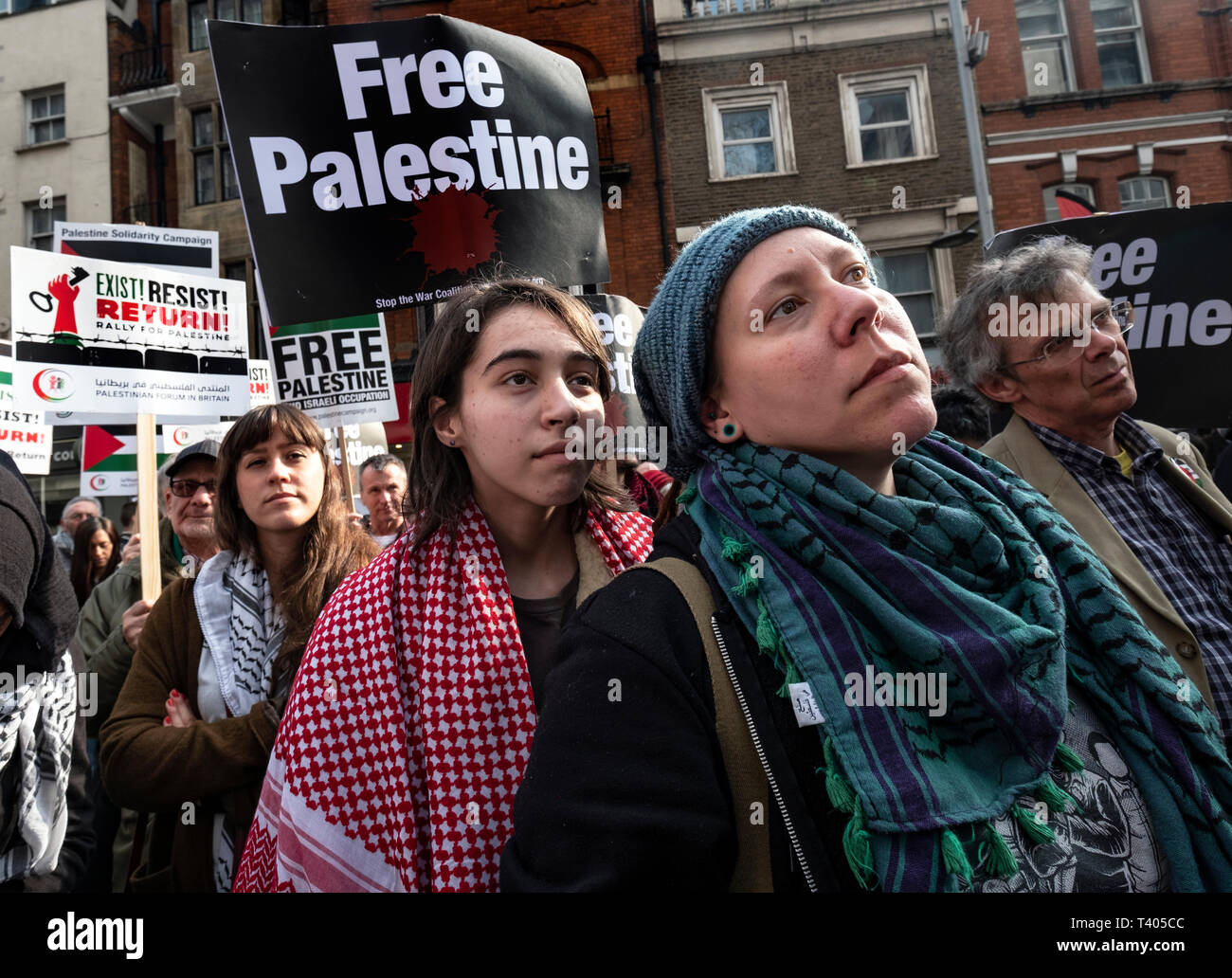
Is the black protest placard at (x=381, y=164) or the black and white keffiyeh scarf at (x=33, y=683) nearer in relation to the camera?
the black and white keffiyeh scarf at (x=33, y=683)

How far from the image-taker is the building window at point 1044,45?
14133mm

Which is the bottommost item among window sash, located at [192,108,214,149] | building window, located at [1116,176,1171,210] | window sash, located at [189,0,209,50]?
building window, located at [1116,176,1171,210]

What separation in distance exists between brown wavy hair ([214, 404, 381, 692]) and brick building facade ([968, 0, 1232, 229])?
13945mm

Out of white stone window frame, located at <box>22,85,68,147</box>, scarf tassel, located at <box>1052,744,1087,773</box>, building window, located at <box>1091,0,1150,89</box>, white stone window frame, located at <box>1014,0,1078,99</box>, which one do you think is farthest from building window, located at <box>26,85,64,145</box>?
scarf tassel, located at <box>1052,744,1087,773</box>

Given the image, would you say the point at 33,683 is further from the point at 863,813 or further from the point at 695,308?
the point at 863,813

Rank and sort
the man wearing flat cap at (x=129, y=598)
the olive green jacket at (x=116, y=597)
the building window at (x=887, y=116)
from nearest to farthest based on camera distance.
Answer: the man wearing flat cap at (x=129, y=598), the olive green jacket at (x=116, y=597), the building window at (x=887, y=116)

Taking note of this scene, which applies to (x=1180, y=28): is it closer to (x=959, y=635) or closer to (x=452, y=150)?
(x=452, y=150)

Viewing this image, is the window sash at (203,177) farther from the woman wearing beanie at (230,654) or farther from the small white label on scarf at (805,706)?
the small white label on scarf at (805,706)

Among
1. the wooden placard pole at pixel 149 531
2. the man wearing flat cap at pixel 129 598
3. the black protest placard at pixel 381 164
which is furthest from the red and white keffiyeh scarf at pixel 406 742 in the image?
the wooden placard pole at pixel 149 531

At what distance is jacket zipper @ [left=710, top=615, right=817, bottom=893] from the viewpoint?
95 cm

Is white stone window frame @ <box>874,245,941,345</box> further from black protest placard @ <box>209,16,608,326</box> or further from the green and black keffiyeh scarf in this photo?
the green and black keffiyeh scarf

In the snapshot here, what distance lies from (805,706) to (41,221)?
72.7 feet

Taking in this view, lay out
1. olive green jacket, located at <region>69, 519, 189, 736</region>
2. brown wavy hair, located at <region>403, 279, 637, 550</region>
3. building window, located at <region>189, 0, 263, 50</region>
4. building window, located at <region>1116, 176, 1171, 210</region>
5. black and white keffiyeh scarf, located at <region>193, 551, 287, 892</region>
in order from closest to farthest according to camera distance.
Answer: brown wavy hair, located at <region>403, 279, 637, 550</region>, black and white keffiyeh scarf, located at <region>193, 551, 287, 892</region>, olive green jacket, located at <region>69, 519, 189, 736</region>, building window, located at <region>1116, 176, 1171, 210</region>, building window, located at <region>189, 0, 263, 50</region>
